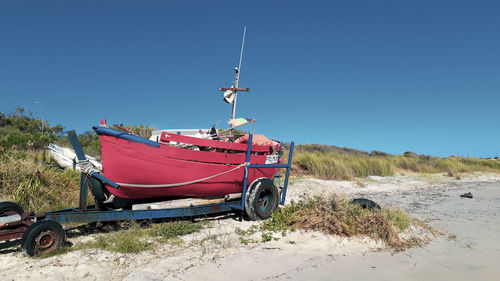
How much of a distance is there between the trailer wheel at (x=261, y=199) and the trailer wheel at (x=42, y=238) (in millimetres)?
3290

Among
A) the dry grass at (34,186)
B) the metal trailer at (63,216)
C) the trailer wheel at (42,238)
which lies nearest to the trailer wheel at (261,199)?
the metal trailer at (63,216)

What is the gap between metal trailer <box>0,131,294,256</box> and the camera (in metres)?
4.13

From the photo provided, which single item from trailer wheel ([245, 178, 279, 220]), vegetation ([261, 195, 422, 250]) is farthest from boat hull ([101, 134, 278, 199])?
vegetation ([261, 195, 422, 250])

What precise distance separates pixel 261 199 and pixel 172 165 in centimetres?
225

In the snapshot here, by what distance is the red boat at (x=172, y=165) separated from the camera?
5.09 m

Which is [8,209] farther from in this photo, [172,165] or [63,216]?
[172,165]

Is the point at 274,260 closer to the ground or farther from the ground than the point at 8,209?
closer to the ground

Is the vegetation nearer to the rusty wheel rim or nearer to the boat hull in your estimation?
the boat hull

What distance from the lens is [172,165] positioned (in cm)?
552

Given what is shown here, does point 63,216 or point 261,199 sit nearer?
point 63,216

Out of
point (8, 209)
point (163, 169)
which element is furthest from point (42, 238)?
point (163, 169)

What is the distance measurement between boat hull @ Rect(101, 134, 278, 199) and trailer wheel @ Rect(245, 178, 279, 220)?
19.0 inches

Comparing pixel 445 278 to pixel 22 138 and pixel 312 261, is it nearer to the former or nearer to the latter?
pixel 312 261

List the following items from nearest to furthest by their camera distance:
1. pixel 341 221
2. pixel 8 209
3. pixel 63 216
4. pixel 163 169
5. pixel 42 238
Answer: pixel 42 238 < pixel 63 216 < pixel 8 209 < pixel 163 169 < pixel 341 221
